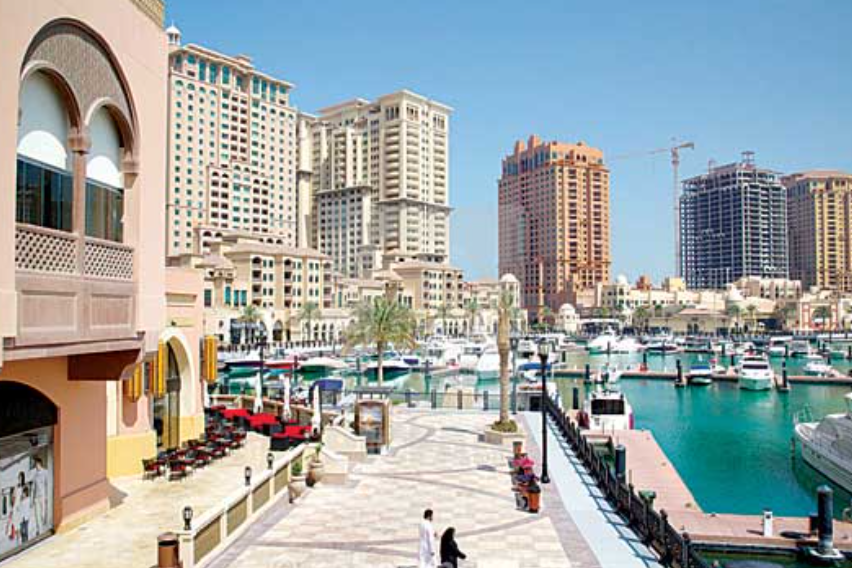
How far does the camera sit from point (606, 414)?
41156 mm

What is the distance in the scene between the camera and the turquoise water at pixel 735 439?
30438mm

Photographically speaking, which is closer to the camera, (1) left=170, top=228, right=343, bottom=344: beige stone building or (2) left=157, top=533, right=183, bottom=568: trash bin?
(2) left=157, top=533, right=183, bottom=568: trash bin

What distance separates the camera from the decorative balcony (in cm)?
1135

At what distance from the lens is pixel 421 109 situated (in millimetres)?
183875

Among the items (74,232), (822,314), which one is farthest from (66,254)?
(822,314)

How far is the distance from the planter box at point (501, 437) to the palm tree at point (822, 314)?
159410 millimetres

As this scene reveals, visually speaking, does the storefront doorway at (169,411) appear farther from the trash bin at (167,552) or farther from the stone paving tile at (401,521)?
the trash bin at (167,552)

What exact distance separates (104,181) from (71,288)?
3186 mm

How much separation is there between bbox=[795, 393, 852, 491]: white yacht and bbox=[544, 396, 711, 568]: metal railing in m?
13.3

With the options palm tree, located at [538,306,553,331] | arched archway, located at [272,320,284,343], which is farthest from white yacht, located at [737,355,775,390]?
palm tree, located at [538,306,553,331]

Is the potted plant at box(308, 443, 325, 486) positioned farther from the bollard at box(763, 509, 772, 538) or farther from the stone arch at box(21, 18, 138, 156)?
the bollard at box(763, 509, 772, 538)

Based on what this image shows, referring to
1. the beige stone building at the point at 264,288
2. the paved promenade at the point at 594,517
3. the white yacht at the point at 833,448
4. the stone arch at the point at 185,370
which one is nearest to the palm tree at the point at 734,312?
the beige stone building at the point at 264,288

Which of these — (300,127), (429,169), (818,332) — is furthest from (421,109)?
(818,332)

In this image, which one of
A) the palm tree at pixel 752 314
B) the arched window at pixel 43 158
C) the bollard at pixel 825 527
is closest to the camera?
the arched window at pixel 43 158
